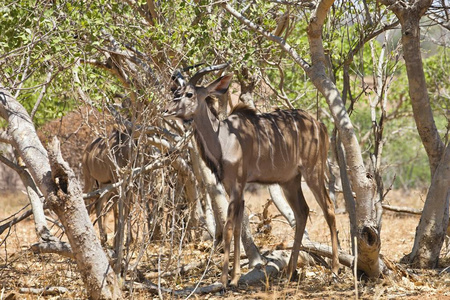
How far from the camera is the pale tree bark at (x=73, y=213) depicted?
12.5 feet

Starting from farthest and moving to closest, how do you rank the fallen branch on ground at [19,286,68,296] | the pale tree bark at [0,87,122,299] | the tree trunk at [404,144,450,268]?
the tree trunk at [404,144,450,268]
the fallen branch on ground at [19,286,68,296]
the pale tree bark at [0,87,122,299]

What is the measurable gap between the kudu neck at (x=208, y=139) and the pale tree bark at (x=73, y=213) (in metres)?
1.73

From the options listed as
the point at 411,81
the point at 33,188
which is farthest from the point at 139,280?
the point at 411,81

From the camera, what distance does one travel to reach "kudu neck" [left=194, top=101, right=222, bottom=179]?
5.45m

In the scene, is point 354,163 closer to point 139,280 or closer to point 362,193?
point 362,193

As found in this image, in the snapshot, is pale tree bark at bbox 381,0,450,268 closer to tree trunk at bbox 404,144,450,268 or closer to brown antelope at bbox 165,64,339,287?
tree trunk at bbox 404,144,450,268

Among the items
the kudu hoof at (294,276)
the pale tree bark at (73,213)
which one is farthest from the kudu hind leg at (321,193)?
the pale tree bark at (73,213)

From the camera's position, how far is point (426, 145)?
543cm

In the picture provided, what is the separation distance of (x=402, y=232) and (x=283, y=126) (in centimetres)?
367

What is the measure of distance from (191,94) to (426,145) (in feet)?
6.88

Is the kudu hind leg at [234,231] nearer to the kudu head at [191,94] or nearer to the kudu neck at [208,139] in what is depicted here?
the kudu neck at [208,139]

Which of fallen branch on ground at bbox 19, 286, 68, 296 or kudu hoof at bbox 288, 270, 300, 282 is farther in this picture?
kudu hoof at bbox 288, 270, 300, 282

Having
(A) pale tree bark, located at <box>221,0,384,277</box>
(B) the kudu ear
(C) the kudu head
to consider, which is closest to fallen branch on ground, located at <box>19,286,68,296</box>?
(C) the kudu head

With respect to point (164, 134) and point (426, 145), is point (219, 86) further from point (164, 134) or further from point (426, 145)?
point (426, 145)
